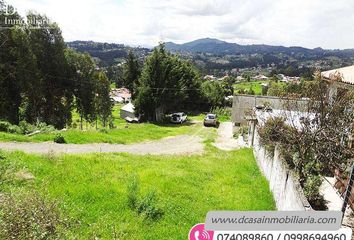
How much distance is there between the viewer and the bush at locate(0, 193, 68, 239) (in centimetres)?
704

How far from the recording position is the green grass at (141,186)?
970 centimetres

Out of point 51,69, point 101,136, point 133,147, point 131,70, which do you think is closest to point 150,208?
point 133,147

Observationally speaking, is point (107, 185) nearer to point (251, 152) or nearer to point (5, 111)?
point (251, 152)

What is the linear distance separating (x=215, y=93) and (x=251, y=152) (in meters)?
34.7

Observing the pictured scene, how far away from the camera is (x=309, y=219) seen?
3.41 m

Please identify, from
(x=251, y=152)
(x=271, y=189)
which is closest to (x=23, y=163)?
(x=271, y=189)

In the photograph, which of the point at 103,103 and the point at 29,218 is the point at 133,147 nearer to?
the point at 29,218

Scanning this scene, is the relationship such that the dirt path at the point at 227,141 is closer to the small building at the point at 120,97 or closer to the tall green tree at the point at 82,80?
the tall green tree at the point at 82,80

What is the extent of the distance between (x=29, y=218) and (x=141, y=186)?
5.40m

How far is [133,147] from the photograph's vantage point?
22.0 m

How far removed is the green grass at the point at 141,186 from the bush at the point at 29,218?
0.73 m

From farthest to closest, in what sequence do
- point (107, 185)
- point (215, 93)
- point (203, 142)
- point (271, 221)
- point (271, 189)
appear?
point (215, 93) < point (203, 142) < point (271, 189) < point (107, 185) < point (271, 221)

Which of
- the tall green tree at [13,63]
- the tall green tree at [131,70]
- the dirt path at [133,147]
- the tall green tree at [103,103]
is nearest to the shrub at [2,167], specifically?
the dirt path at [133,147]

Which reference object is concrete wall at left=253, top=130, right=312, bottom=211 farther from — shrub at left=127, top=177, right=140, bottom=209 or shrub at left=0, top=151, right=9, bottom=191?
shrub at left=0, top=151, right=9, bottom=191
